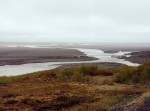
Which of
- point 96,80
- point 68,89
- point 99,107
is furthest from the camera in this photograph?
point 96,80

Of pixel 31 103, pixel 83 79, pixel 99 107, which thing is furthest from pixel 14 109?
pixel 83 79

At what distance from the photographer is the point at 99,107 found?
18.3 meters

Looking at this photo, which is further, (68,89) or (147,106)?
(68,89)

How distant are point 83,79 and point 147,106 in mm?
14152

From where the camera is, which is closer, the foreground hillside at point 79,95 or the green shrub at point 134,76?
the foreground hillside at point 79,95

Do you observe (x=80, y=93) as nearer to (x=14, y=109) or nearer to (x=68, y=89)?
(x=68, y=89)

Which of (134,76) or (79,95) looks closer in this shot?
(79,95)

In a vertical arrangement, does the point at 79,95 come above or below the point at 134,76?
below

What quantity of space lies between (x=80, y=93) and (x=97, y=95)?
1.17 meters

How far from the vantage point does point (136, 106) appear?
52.7 feet

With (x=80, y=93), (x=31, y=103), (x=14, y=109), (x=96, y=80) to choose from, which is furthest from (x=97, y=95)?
(x=96, y=80)

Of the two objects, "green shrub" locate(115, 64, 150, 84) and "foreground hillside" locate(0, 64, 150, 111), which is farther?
"green shrub" locate(115, 64, 150, 84)

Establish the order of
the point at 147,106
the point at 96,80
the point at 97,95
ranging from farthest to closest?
the point at 96,80 < the point at 97,95 < the point at 147,106

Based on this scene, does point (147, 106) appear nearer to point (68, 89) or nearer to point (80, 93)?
point (80, 93)
